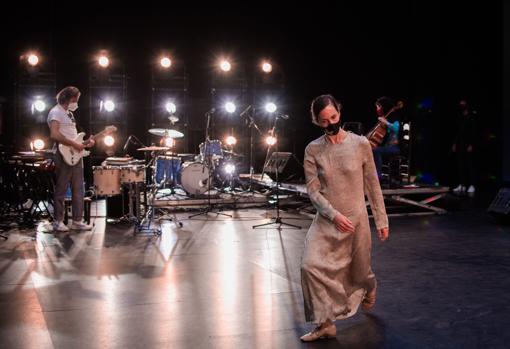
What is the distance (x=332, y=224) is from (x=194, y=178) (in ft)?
24.3

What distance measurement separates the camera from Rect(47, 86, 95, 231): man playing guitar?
784 centimetres

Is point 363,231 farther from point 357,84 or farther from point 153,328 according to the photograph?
point 357,84

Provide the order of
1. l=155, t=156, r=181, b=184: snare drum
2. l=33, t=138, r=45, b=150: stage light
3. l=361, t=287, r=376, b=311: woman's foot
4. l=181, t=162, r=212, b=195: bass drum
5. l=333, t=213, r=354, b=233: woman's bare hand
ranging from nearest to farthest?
1. l=333, t=213, r=354, b=233: woman's bare hand
2. l=361, t=287, r=376, b=311: woman's foot
3. l=181, t=162, r=212, b=195: bass drum
4. l=155, t=156, r=181, b=184: snare drum
5. l=33, t=138, r=45, b=150: stage light

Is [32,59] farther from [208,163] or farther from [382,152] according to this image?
[382,152]

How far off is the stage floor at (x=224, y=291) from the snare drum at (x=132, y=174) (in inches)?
30.7

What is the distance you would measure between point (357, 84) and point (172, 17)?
443cm

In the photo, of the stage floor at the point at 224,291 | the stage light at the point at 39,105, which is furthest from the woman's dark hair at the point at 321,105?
the stage light at the point at 39,105

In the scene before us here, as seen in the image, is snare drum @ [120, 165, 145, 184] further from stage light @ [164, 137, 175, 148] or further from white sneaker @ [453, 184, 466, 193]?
white sneaker @ [453, 184, 466, 193]

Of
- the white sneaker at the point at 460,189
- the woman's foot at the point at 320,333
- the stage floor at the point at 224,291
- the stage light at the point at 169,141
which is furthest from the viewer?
the white sneaker at the point at 460,189

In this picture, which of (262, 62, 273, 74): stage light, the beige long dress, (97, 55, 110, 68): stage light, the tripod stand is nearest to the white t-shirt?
the tripod stand

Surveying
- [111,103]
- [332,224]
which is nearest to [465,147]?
[111,103]

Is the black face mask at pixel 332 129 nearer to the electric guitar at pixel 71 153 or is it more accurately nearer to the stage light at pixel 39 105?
the electric guitar at pixel 71 153

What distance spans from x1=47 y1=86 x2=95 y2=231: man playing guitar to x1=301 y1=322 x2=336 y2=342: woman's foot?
197 inches

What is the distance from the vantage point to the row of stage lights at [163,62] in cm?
1352
